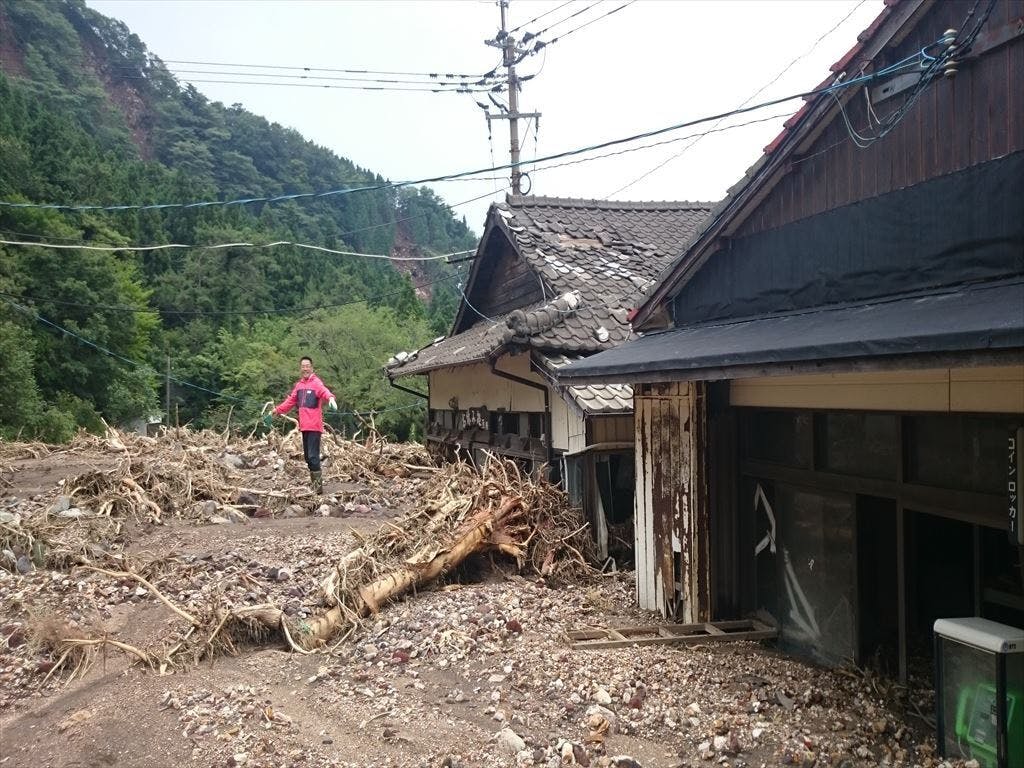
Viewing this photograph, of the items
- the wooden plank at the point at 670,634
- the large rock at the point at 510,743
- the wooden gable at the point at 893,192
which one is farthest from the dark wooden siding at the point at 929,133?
the large rock at the point at 510,743

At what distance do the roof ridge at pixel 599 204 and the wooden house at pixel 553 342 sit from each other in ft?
0.09

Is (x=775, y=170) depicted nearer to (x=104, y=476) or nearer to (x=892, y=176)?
(x=892, y=176)

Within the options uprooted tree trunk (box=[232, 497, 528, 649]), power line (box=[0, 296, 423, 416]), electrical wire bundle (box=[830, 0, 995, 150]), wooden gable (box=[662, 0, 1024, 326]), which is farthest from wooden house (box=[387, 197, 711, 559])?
power line (box=[0, 296, 423, 416])

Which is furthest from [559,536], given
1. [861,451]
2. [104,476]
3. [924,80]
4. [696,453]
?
[104,476]

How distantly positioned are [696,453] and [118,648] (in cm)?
524

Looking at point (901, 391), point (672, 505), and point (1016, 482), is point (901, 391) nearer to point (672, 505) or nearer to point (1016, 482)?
point (1016, 482)

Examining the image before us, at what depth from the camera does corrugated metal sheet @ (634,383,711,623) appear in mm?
6844

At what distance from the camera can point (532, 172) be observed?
57.2ft

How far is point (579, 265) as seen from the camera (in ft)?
39.5

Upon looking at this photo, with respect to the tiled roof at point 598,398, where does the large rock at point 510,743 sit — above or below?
below

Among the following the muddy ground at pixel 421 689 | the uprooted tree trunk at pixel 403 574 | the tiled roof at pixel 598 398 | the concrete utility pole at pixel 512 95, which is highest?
the concrete utility pole at pixel 512 95

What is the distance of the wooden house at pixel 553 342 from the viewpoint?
31.4 ft

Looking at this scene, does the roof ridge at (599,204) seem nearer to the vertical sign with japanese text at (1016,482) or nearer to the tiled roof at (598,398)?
the tiled roof at (598,398)

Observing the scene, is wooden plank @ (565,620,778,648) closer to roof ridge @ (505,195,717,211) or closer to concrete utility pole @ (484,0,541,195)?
roof ridge @ (505,195,717,211)
